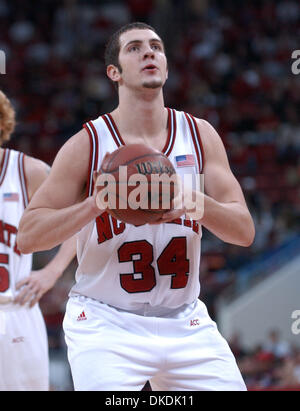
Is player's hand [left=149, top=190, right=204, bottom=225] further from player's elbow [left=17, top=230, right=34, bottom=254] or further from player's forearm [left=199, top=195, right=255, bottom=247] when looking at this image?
player's elbow [left=17, top=230, right=34, bottom=254]

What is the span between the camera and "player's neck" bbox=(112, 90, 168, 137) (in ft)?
13.1

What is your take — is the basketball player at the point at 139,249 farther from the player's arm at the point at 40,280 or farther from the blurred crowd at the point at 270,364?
the blurred crowd at the point at 270,364

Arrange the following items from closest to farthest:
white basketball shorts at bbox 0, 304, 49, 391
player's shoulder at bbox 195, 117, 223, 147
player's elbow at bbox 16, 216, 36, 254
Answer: player's elbow at bbox 16, 216, 36, 254 < player's shoulder at bbox 195, 117, 223, 147 < white basketball shorts at bbox 0, 304, 49, 391

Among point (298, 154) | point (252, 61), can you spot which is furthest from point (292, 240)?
point (252, 61)

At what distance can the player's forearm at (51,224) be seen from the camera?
11.1ft

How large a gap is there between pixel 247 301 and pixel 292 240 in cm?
128

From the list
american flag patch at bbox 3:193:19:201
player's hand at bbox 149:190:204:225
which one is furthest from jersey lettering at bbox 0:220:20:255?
player's hand at bbox 149:190:204:225

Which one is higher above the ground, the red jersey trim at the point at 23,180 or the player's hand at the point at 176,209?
the red jersey trim at the point at 23,180

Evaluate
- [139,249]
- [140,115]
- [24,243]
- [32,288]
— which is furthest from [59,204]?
[32,288]

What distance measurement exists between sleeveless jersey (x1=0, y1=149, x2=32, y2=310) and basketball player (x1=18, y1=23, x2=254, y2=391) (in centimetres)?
117

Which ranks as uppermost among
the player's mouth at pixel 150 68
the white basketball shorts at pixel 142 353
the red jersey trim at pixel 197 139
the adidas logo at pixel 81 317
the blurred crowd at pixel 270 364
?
the player's mouth at pixel 150 68

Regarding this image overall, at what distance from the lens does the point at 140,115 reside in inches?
158

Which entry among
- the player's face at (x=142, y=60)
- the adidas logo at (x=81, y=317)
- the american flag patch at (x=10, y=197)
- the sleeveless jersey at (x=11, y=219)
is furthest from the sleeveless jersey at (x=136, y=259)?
the american flag patch at (x=10, y=197)
